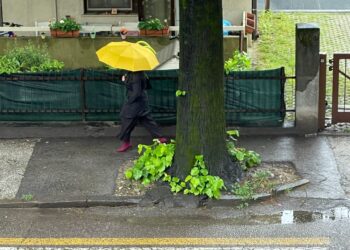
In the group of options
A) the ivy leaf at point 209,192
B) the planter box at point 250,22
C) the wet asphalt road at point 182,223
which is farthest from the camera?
the planter box at point 250,22

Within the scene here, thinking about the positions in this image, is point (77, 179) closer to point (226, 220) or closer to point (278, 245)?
point (226, 220)

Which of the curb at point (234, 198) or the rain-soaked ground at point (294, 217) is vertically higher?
the curb at point (234, 198)

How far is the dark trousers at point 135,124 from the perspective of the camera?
9.20m

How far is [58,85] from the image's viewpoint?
1005 centimetres

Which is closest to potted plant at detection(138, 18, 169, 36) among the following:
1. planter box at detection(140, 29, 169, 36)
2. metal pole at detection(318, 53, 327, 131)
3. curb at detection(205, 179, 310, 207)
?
planter box at detection(140, 29, 169, 36)

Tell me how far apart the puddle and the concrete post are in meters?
2.65

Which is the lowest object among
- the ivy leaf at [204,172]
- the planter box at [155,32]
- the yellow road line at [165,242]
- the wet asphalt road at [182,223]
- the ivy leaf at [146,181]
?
the yellow road line at [165,242]

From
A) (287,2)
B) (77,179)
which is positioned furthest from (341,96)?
(287,2)

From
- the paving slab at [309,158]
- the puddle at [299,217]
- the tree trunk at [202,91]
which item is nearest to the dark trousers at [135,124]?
the paving slab at [309,158]

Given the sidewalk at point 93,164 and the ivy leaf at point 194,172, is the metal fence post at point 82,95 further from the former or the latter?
the ivy leaf at point 194,172

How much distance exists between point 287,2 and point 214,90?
49.4 feet

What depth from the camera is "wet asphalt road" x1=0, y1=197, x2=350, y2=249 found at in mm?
6863

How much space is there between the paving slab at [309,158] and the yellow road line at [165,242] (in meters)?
1.19

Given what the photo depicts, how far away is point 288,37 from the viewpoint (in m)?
17.5
